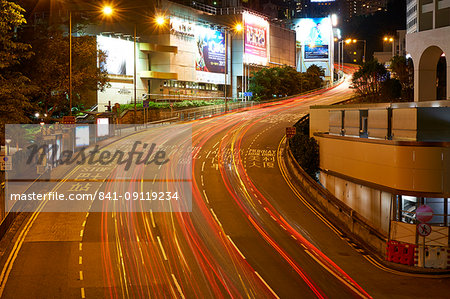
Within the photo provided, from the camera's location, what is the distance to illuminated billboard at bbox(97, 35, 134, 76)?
69562 millimetres

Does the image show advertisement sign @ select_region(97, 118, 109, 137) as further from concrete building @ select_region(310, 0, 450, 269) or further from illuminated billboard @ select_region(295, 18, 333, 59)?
illuminated billboard @ select_region(295, 18, 333, 59)

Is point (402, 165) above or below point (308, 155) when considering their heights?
above

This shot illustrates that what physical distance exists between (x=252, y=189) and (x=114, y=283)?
15.7 meters

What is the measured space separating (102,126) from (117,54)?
93.7ft

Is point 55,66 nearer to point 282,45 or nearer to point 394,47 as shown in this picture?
point 282,45

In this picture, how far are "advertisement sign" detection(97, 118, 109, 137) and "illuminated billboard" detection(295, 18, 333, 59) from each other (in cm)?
10226

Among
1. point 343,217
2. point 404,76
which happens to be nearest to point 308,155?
point 343,217

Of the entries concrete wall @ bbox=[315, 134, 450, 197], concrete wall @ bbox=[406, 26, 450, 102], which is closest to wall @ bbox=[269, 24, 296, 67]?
concrete wall @ bbox=[406, 26, 450, 102]

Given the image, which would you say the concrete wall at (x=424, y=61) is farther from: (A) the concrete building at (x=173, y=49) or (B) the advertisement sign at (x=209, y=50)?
(B) the advertisement sign at (x=209, y=50)

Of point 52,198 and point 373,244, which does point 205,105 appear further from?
point 373,244

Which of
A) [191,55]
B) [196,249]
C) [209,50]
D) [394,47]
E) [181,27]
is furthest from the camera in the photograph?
[394,47]

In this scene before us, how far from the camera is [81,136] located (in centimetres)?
4019

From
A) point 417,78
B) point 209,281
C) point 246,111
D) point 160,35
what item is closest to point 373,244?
point 209,281

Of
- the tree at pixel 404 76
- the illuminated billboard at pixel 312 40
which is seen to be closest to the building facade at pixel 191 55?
the tree at pixel 404 76
